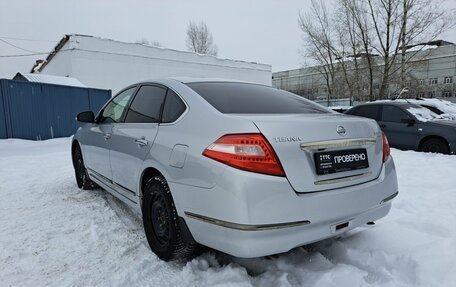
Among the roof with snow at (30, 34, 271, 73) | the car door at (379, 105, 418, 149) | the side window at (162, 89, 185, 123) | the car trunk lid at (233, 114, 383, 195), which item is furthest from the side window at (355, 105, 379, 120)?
the roof with snow at (30, 34, 271, 73)

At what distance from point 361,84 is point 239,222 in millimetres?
30036

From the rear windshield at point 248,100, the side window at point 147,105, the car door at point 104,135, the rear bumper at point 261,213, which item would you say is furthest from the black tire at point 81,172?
the rear bumper at point 261,213

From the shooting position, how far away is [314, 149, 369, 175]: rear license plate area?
1.97m

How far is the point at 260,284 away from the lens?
2.12m

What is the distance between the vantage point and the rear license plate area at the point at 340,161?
197 centimetres

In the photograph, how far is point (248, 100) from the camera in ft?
8.43

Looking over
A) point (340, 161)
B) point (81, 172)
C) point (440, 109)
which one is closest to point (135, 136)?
point (340, 161)

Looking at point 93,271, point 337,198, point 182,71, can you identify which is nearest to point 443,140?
point 337,198

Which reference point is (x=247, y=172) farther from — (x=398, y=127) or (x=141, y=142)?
(x=398, y=127)

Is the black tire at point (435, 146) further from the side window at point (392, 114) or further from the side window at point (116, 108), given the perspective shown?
the side window at point (116, 108)

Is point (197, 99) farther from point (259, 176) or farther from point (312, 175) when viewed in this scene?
point (312, 175)

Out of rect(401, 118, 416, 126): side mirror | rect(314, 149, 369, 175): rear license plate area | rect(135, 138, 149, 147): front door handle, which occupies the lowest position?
rect(401, 118, 416, 126): side mirror

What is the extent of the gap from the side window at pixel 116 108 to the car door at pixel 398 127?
22.3 feet

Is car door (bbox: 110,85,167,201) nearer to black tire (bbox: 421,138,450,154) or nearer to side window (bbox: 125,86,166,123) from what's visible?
side window (bbox: 125,86,166,123)
